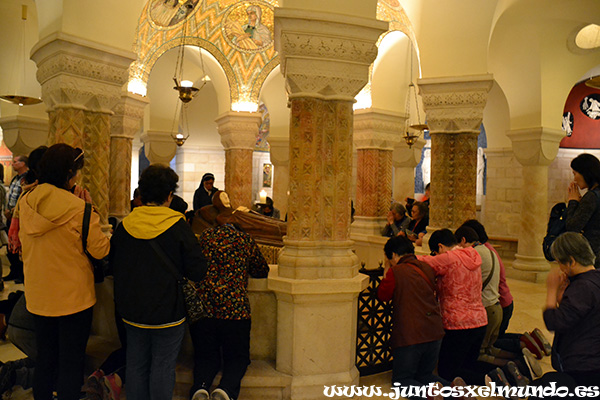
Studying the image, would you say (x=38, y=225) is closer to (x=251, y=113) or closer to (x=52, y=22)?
(x=52, y=22)

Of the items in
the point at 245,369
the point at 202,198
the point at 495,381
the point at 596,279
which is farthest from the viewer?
the point at 202,198

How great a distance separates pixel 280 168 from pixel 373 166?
11.8 ft

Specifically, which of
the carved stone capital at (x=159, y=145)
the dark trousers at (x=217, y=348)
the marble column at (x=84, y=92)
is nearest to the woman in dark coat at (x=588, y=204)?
the dark trousers at (x=217, y=348)

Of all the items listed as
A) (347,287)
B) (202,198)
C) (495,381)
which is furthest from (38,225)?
(202,198)

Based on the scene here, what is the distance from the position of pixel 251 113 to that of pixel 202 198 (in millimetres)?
2694

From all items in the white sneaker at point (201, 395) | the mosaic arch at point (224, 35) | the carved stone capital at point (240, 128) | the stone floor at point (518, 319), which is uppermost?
the mosaic arch at point (224, 35)

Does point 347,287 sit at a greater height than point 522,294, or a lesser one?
greater

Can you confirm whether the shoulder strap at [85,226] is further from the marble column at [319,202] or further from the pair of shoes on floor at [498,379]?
the pair of shoes on floor at [498,379]

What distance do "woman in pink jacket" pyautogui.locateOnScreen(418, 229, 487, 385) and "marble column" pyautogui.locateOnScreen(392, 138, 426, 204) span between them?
26.4ft

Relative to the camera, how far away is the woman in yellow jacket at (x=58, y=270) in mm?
2498

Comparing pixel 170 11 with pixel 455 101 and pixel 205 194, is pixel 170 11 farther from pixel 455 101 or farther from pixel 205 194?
pixel 455 101

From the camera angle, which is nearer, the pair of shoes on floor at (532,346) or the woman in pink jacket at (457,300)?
the woman in pink jacket at (457,300)

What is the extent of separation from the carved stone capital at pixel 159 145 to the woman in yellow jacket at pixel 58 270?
8.51 meters

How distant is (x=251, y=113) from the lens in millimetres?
9578
